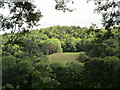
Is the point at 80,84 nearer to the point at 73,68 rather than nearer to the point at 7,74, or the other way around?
the point at 7,74

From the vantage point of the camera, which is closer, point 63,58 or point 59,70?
point 59,70

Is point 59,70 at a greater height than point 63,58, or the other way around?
point 59,70

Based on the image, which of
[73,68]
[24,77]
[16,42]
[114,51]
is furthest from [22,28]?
[114,51]

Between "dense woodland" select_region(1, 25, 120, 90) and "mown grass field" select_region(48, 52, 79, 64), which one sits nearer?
"dense woodland" select_region(1, 25, 120, 90)

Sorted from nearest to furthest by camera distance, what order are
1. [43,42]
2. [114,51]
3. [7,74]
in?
[7,74]
[114,51]
[43,42]

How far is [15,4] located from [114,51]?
122ft

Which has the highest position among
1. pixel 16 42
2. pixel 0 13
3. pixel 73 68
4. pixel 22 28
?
pixel 0 13

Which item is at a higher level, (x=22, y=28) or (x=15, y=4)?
(x=15, y=4)

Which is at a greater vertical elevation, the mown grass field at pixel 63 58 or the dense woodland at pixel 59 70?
the dense woodland at pixel 59 70

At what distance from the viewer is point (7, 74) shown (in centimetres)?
2805

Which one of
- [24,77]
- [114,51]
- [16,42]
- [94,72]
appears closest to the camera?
[16,42]

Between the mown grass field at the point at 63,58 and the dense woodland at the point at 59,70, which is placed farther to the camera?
the mown grass field at the point at 63,58

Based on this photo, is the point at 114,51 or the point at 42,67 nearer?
the point at 42,67

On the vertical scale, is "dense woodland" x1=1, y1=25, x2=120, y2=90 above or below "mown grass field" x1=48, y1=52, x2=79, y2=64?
above
